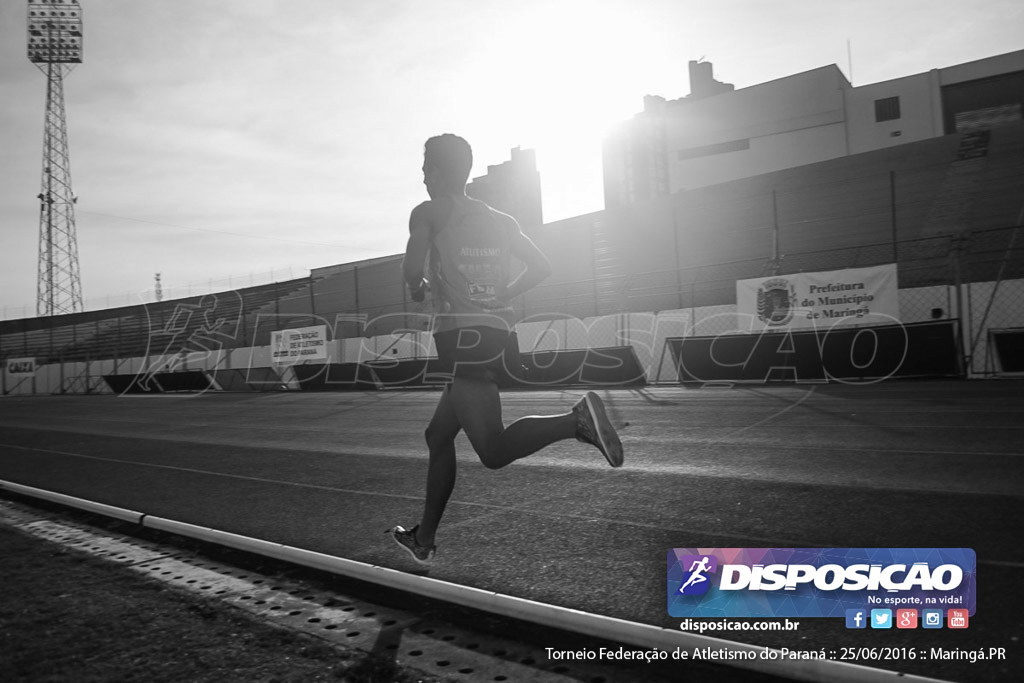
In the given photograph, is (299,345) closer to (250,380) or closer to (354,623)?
(250,380)

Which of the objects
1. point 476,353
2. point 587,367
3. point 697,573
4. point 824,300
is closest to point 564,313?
point 587,367

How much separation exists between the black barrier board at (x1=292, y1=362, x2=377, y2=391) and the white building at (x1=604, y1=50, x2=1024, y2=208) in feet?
117

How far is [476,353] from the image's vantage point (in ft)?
10.2

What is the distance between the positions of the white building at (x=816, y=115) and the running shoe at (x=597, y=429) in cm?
4600

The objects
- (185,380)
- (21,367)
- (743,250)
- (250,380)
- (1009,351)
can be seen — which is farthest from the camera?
(21,367)

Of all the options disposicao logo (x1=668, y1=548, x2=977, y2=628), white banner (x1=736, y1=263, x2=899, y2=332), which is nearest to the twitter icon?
disposicao logo (x1=668, y1=548, x2=977, y2=628)

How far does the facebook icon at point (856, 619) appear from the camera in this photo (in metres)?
2.41

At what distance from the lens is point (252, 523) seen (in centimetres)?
462

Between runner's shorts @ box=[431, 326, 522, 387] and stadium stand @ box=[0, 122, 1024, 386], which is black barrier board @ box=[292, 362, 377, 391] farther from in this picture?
runner's shorts @ box=[431, 326, 522, 387]

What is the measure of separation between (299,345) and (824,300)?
17.4 meters

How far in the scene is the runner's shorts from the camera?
10.2ft

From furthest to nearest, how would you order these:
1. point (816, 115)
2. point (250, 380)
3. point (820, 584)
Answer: point (816, 115) → point (250, 380) → point (820, 584)

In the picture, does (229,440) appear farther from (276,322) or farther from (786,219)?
(786,219)

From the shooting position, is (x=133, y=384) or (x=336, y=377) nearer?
(x=336, y=377)
